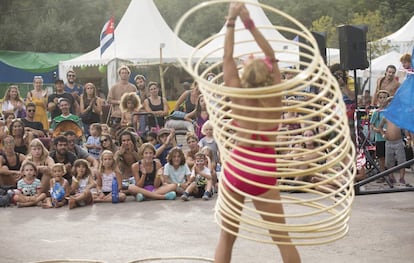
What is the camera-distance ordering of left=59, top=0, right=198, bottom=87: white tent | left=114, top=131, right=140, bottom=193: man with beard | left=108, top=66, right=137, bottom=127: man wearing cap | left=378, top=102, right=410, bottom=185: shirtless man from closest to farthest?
1. left=114, top=131, right=140, bottom=193: man with beard
2. left=378, top=102, right=410, bottom=185: shirtless man
3. left=108, top=66, right=137, bottom=127: man wearing cap
4. left=59, top=0, right=198, bottom=87: white tent

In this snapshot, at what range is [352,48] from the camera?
12.8m

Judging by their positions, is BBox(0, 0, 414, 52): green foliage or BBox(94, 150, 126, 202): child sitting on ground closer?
BBox(94, 150, 126, 202): child sitting on ground

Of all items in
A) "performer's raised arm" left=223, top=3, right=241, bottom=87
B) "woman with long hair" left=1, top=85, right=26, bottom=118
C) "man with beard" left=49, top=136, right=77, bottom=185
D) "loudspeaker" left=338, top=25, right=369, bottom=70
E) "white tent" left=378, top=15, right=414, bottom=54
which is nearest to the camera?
"performer's raised arm" left=223, top=3, right=241, bottom=87

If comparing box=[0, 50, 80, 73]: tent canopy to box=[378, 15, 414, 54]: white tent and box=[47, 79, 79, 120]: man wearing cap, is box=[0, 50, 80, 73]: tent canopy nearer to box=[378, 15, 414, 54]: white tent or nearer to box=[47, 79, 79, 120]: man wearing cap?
box=[378, 15, 414, 54]: white tent

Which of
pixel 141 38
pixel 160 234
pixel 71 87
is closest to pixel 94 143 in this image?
pixel 71 87

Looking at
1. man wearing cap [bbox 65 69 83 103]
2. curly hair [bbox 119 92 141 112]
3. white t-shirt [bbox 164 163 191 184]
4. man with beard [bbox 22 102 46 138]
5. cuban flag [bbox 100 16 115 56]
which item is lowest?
white t-shirt [bbox 164 163 191 184]

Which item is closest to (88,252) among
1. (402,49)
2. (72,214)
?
(72,214)

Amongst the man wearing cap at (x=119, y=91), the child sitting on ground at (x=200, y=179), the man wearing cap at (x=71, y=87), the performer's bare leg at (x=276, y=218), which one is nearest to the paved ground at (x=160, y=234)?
the child sitting on ground at (x=200, y=179)

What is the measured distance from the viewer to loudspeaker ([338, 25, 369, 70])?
42.0 ft

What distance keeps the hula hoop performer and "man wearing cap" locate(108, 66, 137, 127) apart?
966 centimetres

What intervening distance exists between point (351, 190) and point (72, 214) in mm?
5977

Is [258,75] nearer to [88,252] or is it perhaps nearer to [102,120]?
[88,252]

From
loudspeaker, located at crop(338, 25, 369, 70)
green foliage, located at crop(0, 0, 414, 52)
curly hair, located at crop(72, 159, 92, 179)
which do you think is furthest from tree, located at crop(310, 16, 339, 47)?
curly hair, located at crop(72, 159, 92, 179)

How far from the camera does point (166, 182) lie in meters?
12.3
